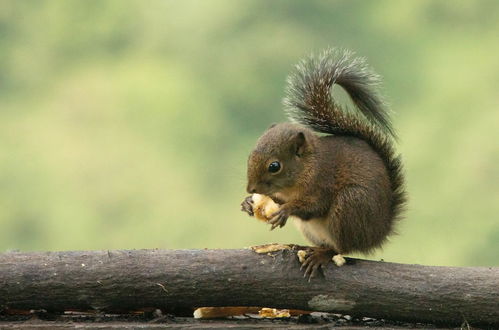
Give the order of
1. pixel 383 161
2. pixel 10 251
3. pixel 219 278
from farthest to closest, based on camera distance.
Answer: pixel 383 161 < pixel 10 251 < pixel 219 278

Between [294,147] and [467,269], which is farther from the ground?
[294,147]

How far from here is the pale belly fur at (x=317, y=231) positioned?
6.36 feet

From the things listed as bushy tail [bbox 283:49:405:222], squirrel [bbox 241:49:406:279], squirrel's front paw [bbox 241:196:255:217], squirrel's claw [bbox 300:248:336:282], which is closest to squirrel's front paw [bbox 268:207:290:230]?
squirrel [bbox 241:49:406:279]

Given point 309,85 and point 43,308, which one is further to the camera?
point 309,85

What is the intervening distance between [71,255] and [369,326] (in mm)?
746

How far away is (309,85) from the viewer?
2111 millimetres

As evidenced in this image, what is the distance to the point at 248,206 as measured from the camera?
6.86 feet

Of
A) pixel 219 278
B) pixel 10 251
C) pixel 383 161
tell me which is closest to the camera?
pixel 219 278

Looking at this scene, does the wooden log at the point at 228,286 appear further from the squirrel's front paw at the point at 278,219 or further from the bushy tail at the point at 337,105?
the bushy tail at the point at 337,105

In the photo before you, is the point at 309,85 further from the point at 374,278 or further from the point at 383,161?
the point at 374,278

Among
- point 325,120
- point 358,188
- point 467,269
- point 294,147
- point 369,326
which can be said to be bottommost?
point 369,326

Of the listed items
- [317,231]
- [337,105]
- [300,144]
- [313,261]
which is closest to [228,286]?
[313,261]

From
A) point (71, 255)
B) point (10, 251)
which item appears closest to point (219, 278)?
point (71, 255)

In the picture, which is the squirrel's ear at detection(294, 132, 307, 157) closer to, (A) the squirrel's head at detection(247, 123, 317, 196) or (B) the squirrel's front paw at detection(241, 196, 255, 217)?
(A) the squirrel's head at detection(247, 123, 317, 196)
